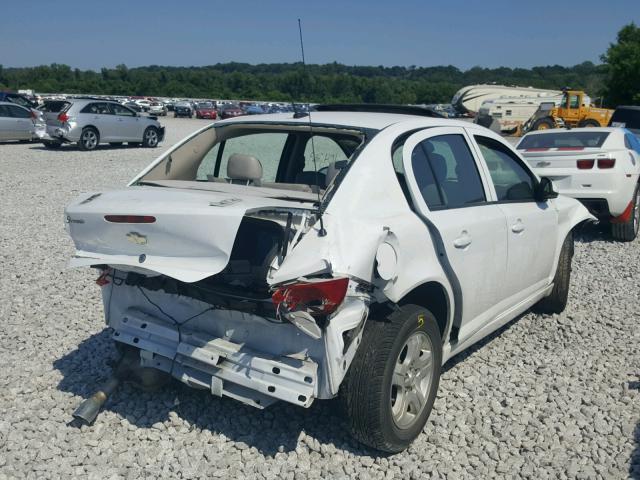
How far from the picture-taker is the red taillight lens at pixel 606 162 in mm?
8562

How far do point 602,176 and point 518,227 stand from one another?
4664mm

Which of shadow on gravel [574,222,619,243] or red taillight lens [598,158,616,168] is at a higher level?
red taillight lens [598,158,616,168]

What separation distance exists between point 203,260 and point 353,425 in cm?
114

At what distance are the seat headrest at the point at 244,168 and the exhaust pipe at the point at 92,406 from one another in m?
1.51

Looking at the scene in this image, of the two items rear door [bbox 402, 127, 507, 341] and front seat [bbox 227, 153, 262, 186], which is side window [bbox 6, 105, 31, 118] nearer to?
front seat [bbox 227, 153, 262, 186]

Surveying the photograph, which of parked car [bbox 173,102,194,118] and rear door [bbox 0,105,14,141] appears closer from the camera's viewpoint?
rear door [bbox 0,105,14,141]

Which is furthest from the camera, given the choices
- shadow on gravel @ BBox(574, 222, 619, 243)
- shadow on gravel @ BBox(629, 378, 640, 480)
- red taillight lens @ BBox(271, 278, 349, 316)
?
shadow on gravel @ BBox(574, 222, 619, 243)

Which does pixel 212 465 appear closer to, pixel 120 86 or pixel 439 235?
pixel 439 235

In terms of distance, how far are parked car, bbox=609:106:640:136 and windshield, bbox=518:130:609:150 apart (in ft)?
39.5

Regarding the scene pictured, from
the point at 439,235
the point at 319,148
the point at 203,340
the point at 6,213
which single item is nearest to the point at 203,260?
the point at 203,340

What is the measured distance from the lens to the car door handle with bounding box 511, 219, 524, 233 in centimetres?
445

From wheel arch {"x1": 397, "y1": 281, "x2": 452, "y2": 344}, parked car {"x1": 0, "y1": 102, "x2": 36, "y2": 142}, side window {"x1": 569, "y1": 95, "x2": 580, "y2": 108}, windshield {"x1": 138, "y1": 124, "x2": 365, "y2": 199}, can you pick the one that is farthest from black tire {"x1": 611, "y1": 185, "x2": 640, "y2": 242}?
side window {"x1": 569, "y1": 95, "x2": 580, "y2": 108}

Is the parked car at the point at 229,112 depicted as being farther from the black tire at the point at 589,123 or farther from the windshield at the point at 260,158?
the windshield at the point at 260,158

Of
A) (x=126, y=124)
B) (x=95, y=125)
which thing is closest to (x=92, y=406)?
(x=95, y=125)
